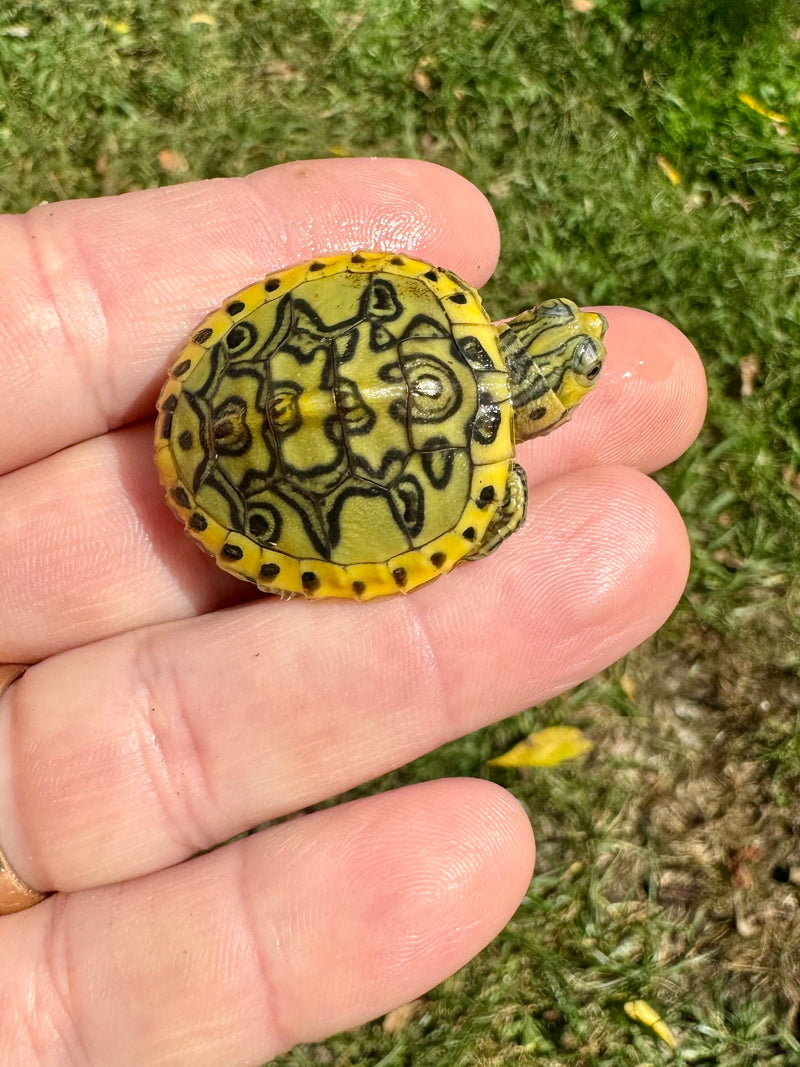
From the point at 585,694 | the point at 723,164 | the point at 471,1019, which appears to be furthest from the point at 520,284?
the point at 471,1019

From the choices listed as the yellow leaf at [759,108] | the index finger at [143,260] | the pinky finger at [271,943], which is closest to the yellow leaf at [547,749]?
the pinky finger at [271,943]

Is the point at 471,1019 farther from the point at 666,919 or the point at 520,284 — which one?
the point at 520,284

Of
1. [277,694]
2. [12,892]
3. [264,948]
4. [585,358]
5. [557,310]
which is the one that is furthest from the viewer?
[557,310]

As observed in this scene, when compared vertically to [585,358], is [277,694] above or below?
below

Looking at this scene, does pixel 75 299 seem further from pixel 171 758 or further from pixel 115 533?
pixel 171 758

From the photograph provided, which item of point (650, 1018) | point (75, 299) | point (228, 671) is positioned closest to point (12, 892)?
point (228, 671)

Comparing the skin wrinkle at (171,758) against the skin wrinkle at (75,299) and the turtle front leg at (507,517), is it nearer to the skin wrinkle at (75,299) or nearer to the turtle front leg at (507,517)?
the skin wrinkle at (75,299)
